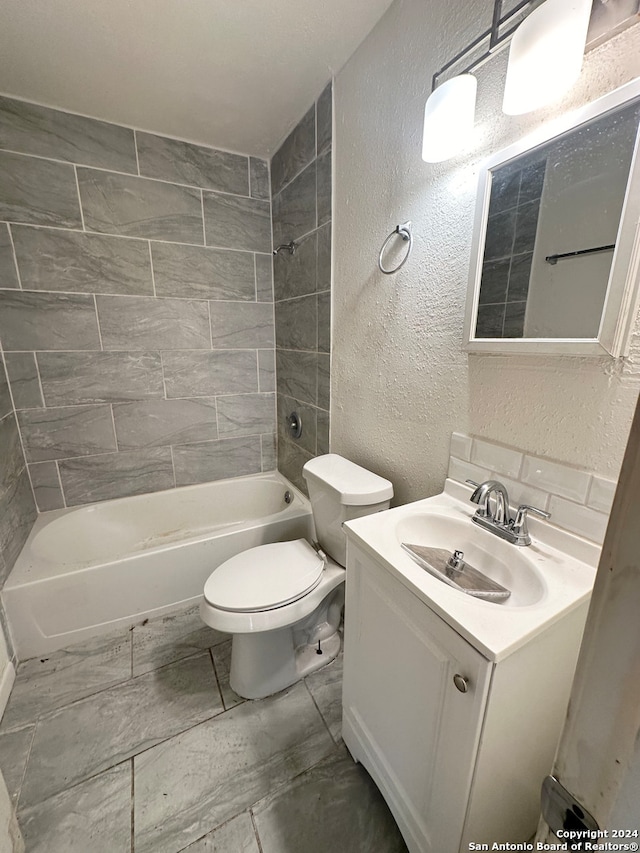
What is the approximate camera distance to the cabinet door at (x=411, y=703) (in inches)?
26.7

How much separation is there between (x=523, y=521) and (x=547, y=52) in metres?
1.03

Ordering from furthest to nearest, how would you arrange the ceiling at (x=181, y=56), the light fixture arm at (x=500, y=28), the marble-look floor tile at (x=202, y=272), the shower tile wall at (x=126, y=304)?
the marble-look floor tile at (x=202, y=272)
the shower tile wall at (x=126, y=304)
the ceiling at (x=181, y=56)
the light fixture arm at (x=500, y=28)

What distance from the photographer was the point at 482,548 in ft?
3.11

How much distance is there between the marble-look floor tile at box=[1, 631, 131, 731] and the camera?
130 centimetres

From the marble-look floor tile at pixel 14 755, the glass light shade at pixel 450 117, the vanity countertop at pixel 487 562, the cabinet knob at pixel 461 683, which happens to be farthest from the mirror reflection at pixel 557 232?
the marble-look floor tile at pixel 14 755

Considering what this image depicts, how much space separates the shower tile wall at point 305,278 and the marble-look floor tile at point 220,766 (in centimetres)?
113

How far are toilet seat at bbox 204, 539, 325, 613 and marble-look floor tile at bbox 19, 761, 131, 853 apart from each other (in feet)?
1.84

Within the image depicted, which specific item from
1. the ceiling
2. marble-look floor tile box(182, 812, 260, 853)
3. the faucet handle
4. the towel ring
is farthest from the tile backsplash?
the ceiling

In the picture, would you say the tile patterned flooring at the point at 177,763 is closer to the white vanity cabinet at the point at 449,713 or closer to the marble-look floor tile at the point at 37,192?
the white vanity cabinet at the point at 449,713

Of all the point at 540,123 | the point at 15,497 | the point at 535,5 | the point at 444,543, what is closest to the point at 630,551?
the point at 444,543

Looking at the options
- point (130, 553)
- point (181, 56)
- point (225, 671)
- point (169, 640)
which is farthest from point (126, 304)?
point (225, 671)

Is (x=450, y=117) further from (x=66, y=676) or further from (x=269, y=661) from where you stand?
(x=66, y=676)

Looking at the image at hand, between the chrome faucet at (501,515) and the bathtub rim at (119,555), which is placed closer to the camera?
the chrome faucet at (501,515)

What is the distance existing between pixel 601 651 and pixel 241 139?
2475 mm
